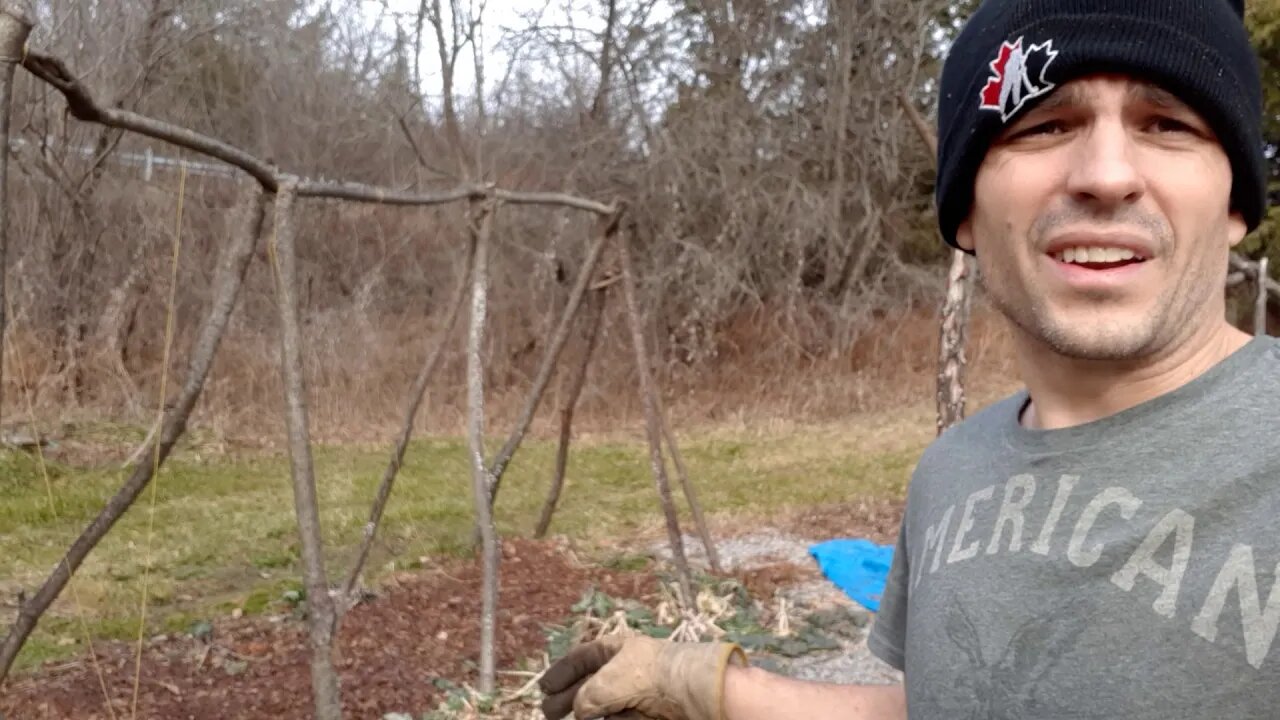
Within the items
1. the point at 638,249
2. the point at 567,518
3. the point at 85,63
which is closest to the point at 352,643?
the point at 567,518

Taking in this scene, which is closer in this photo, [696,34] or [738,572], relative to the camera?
[738,572]

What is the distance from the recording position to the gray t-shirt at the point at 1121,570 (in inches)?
37.7

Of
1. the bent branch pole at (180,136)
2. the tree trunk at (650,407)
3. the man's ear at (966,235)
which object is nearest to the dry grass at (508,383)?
the tree trunk at (650,407)

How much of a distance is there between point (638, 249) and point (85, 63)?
19.6ft

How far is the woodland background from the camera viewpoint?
11.8 m

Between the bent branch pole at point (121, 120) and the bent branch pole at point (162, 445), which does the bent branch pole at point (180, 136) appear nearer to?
the bent branch pole at point (121, 120)

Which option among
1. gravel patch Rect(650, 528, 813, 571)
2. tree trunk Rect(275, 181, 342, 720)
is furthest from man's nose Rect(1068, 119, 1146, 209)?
gravel patch Rect(650, 528, 813, 571)

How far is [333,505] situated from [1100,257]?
712 centimetres

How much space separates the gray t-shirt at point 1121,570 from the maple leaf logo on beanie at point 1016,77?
33cm

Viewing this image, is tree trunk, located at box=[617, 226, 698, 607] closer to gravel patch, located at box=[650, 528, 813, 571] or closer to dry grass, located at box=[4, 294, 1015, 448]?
gravel patch, located at box=[650, 528, 813, 571]

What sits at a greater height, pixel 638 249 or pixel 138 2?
pixel 138 2

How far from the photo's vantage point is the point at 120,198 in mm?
11430

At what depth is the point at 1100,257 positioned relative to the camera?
1082mm

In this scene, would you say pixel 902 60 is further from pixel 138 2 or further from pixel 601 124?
pixel 138 2
